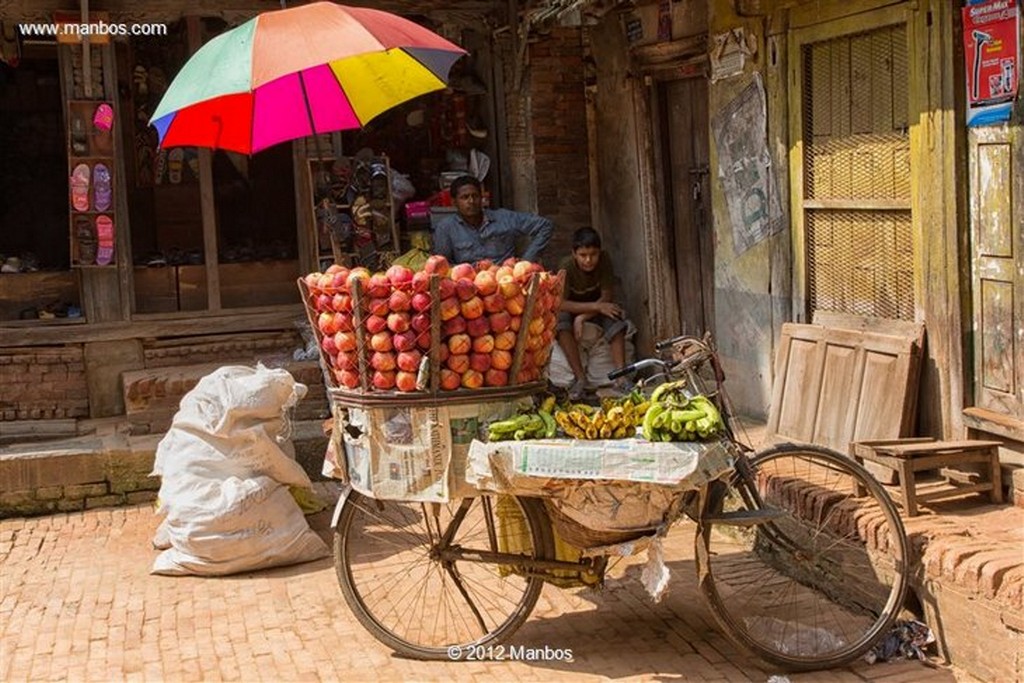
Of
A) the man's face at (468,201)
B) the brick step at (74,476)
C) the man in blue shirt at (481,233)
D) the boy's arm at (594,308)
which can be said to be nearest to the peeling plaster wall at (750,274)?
the boy's arm at (594,308)

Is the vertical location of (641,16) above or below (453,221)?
above

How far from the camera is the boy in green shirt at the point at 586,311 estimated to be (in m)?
9.34

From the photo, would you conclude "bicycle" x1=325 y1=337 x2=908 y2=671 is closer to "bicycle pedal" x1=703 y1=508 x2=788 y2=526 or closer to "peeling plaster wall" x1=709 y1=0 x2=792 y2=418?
"bicycle pedal" x1=703 y1=508 x2=788 y2=526

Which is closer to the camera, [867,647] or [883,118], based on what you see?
[867,647]

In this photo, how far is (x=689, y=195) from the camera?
31.5ft

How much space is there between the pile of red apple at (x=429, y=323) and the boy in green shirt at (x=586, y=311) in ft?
12.6

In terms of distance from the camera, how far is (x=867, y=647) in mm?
5285

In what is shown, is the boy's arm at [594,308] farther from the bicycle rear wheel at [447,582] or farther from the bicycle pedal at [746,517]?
the bicycle pedal at [746,517]

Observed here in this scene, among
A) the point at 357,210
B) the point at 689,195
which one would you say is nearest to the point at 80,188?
the point at 357,210

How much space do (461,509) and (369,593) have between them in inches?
41.0

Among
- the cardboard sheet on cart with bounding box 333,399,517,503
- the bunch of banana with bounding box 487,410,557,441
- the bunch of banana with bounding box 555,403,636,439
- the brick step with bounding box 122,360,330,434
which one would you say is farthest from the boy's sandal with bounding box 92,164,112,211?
the bunch of banana with bounding box 555,403,636,439

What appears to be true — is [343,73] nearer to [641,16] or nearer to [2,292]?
[641,16]

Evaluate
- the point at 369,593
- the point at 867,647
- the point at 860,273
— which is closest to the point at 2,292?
the point at 369,593

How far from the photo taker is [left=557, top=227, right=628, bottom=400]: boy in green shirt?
9.34 metres
